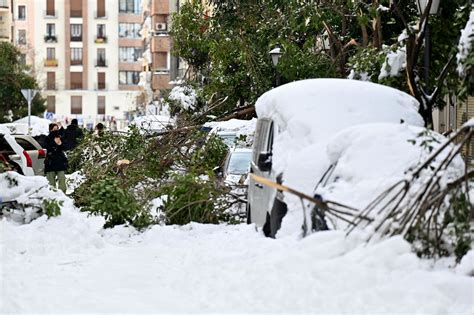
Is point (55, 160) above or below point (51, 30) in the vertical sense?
above

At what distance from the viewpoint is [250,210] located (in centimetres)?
1589

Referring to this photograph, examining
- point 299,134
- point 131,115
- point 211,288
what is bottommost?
point 131,115

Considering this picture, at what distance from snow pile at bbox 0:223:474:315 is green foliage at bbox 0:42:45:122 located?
52562mm

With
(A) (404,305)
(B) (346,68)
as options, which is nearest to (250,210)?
(A) (404,305)

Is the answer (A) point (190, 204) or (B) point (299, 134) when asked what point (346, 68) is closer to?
(A) point (190, 204)

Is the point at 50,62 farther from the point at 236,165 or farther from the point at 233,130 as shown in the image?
the point at 236,165

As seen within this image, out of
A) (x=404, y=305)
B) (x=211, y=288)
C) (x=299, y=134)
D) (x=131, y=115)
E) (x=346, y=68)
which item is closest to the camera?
(x=404, y=305)

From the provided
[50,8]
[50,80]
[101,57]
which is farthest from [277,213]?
[50,80]

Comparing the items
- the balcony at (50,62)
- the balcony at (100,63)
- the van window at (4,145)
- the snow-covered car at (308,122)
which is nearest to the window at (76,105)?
the balcony at (100,63)

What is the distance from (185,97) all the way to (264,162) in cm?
2257

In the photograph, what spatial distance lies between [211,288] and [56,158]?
14.6 metres

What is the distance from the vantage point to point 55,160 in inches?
987

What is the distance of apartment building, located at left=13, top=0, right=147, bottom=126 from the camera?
12531cm

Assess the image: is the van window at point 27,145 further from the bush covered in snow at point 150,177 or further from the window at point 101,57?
the window at point 101,57
